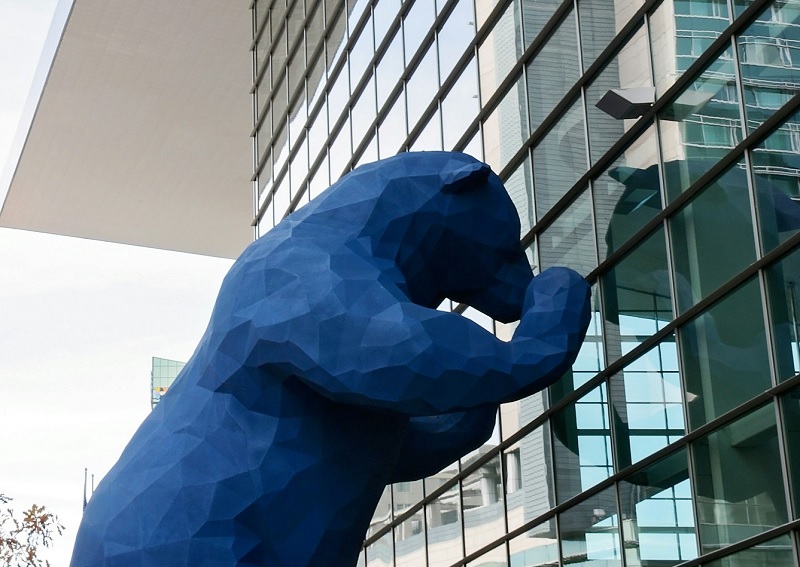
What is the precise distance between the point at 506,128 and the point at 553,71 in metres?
1.09

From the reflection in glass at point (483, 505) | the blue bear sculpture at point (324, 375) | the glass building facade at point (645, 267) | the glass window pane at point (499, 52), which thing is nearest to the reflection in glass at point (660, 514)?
the glass building facade at point (645, 267)

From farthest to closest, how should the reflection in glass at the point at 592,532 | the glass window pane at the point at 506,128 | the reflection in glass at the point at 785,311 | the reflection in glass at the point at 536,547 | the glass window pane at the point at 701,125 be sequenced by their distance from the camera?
the glass window pane at the point at 506,128 → the reflection in glass at the point at 536,547 → the reflection in glass at the point at 592,532 → the glass window pane at the point at 701,125 → the reflection in glass at the point at 785,311

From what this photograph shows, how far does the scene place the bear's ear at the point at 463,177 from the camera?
611cm

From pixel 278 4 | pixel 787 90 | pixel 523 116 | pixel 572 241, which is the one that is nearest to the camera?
pixel 787 90

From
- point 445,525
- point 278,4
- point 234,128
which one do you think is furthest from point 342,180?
point 234,128

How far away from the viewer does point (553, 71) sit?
10.7 metres

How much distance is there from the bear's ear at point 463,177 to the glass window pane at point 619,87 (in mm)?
3304

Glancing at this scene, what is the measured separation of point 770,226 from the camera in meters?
7.66

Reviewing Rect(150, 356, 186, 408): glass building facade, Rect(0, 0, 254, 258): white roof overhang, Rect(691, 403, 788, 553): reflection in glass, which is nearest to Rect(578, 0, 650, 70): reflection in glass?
Rect(691, 403, 788, 553): reflection in glass

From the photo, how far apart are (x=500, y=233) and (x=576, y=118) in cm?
413

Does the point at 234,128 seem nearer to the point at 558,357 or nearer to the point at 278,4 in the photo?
the point at 278,4

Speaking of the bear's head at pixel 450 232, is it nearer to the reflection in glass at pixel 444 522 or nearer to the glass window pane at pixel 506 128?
the glass window pane at pixel 506 128

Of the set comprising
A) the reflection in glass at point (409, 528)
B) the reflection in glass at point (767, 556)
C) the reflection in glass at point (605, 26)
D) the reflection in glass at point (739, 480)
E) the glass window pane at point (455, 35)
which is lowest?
the reflection in glass at point (767, 556)

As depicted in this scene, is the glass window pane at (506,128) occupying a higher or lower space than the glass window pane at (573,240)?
higher
